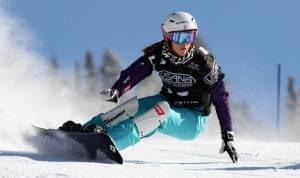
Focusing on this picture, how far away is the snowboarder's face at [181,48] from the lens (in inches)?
256

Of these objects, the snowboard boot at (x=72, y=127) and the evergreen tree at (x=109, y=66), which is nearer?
the snowboard boot at (x=72, y=127)

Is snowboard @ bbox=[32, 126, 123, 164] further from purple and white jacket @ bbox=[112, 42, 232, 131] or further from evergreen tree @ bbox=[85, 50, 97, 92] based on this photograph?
evergreen tree @ bbox=[85, 50, 97, 92]

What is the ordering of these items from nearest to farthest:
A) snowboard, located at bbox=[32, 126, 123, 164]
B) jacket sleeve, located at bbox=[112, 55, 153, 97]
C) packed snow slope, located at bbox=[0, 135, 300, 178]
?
packed snow slope, located at bbox=[0, 135, 300, 178] → snowboard, located at bbox=[32, 126, 123, 164] → jacket sleeve, located at bbox=[112, 55, 153, 97]

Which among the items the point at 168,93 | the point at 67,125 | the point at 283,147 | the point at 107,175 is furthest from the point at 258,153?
the point at 107,175

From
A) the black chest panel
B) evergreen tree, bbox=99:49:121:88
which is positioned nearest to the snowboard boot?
the black chest panel

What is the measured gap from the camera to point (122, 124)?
5840mm

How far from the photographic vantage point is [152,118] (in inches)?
235

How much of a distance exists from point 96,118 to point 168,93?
1141mm

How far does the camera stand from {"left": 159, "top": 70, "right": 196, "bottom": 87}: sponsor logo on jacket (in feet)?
22.1

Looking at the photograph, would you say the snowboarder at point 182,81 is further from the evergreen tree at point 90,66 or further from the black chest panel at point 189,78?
the evergreen tree at point 90,66

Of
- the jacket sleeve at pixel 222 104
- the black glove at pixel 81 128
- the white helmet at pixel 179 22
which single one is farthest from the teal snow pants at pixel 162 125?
the white helmet at pixel 179 22

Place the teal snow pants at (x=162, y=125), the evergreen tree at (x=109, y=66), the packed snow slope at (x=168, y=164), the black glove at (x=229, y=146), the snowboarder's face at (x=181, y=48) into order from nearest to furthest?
the packed snow slope at (x=168, y=164) → the teal snow pants at (x=162, y=125) → the snowboarder's face at (x=181, y=48) → the black glove at (x=229, y=146) → the evergreen tree at (x=109, y=66)

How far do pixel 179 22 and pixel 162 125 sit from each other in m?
1.05

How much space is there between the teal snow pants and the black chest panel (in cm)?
11
